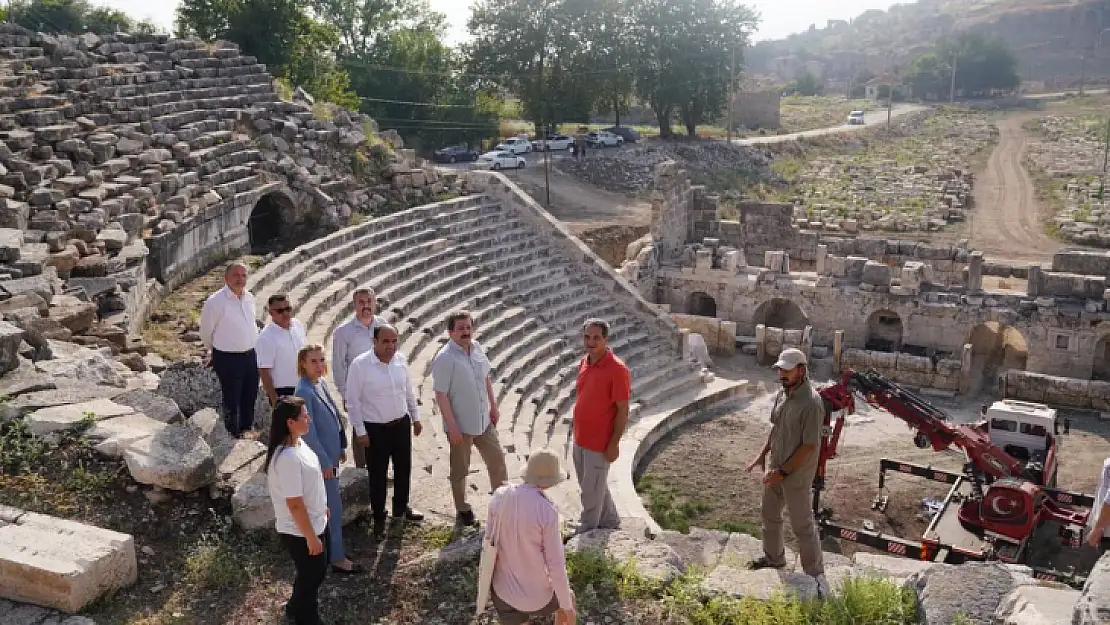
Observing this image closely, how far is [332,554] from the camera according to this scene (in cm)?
688

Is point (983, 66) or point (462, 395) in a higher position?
point (983, 66)

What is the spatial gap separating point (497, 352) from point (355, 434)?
8.22 metres

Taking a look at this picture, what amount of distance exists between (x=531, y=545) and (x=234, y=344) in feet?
14.9

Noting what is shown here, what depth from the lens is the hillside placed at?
115 metres

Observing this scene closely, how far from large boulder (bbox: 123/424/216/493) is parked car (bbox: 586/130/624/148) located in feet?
117

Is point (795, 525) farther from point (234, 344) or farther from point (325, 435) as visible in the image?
point (234, 344)

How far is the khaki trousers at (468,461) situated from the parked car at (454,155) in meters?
A: 29.3

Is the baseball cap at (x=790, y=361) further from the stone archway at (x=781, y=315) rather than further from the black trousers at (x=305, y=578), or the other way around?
the stone archway at (x=781, y=315)

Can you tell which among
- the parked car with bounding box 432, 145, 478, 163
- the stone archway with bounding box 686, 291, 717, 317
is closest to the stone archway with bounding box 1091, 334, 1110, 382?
the stone archway with bounding box 686, 291, 717, 317

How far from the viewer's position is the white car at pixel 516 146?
3781 cm

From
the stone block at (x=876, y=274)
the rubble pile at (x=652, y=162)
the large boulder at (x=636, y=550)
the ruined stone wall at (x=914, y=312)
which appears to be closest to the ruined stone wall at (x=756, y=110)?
the rubble pile at (x=652, y=162)

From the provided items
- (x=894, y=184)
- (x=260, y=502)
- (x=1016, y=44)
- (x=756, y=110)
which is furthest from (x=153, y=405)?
(x=1016, y=44)

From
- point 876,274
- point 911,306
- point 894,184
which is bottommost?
point 911,306

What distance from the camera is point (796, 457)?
24.6 ft
